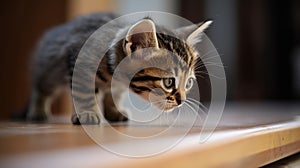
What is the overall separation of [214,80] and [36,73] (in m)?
0.62

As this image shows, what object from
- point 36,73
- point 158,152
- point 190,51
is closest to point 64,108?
point 36,73

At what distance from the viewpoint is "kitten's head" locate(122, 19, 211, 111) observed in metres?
0.84

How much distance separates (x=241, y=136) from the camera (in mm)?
A: 538

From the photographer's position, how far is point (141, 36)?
0.83m

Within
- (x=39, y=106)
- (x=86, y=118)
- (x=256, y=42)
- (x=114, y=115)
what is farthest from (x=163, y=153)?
(x=256, y=42)

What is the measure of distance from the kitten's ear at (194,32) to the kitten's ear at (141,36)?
10 cm

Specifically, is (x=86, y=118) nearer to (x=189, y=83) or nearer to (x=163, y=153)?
(x=189, y=83)

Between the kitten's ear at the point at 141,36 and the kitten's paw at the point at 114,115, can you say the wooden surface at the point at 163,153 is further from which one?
the kitten's paw at the point at 114,115

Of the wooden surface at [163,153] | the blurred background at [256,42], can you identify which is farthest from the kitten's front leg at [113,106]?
the blurred background at [256,42]

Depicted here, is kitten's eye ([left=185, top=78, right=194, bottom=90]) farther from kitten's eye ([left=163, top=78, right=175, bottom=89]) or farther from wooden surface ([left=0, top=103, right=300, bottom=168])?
wooden surface ([left=0, top=103, right=300, bottom=168])

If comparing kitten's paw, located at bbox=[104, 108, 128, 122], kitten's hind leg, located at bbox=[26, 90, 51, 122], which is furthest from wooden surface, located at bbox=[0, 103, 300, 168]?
kitten's hind leg, located at bbox=[26, 90, 51, 122]

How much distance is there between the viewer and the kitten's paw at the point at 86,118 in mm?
914

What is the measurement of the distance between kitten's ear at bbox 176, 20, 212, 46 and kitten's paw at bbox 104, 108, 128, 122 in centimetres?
27

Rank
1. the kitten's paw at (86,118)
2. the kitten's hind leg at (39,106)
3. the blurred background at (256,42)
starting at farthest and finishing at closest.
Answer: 1. the blurred background at (256,42)
2. the kitten's hind leg at (39,106)
3. the kitten's paw at (86,118)
